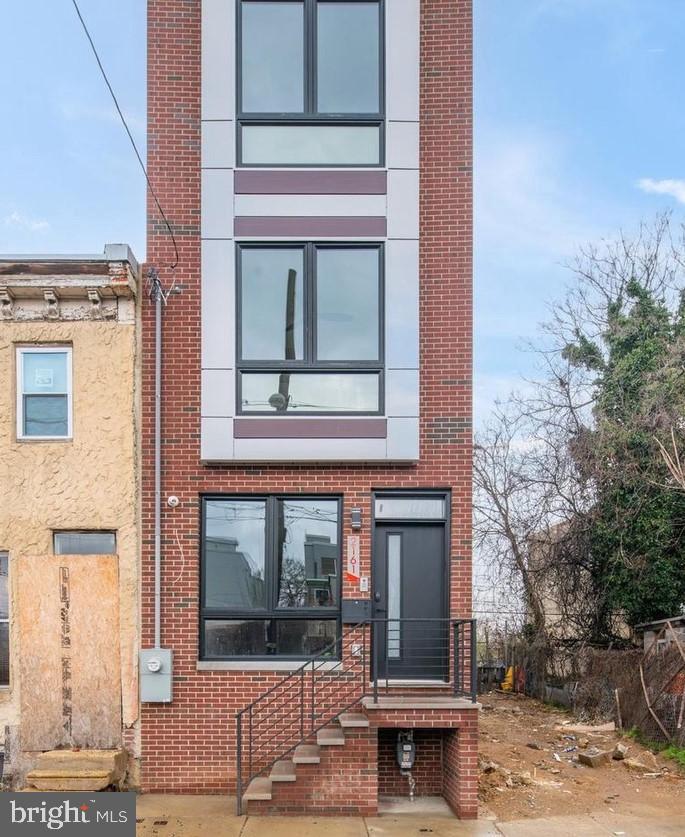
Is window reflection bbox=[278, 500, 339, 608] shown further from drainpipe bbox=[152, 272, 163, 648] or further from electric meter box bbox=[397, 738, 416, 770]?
electric meter box bbox=[397, 738, 416, 770]

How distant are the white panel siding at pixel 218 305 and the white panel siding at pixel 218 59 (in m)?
1.71

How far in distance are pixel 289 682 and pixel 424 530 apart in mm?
2433

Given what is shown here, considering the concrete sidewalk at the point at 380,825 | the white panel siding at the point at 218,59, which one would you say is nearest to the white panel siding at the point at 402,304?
the white panel siding at the point at 218,59

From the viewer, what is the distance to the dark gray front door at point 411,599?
9.95m

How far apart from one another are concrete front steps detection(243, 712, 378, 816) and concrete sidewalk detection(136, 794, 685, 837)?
0.12 metres

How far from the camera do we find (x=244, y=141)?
10.3m

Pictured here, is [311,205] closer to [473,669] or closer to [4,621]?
[473,669]

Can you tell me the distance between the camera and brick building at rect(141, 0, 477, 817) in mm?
9773

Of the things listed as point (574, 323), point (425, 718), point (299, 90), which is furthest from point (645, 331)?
point (425, 718)

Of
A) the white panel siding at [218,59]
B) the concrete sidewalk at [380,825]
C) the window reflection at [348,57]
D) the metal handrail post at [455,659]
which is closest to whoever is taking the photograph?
the concrete sidewalk at [380,825]

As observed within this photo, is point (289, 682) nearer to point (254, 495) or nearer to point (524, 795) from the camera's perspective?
point (254, 495)

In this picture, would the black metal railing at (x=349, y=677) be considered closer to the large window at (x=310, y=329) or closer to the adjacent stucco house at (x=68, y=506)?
the adjacent stucco house at (x=68, y=506)

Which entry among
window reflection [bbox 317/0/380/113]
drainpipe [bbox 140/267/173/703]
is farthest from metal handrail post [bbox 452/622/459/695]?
window reflection [bbox 317/0/380/113]

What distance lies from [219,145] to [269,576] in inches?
211
